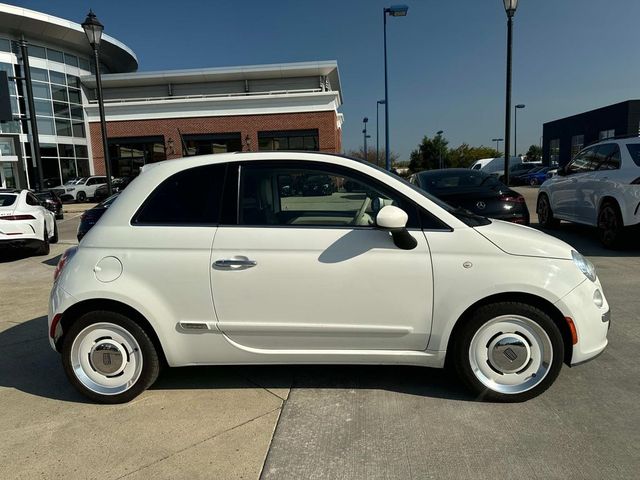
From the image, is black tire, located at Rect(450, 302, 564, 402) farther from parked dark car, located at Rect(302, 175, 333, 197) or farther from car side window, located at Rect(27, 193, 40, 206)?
car side window, located at Rect(27, 193, 40, 206)

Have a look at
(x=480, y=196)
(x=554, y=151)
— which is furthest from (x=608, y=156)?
(x=554, y=151)

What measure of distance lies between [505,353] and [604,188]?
6.25 m

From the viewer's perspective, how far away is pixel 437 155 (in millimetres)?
62438

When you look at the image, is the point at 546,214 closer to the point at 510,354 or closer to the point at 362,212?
the point at 510,354

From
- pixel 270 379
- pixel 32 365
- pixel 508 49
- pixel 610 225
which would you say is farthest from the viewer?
pixel 508 49

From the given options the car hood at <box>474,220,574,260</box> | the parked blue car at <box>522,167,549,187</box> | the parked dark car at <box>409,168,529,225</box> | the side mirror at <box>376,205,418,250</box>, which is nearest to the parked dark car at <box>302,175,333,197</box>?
the side mirror at <box>376,205,418,250</box>

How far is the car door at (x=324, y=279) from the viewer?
3.07 m

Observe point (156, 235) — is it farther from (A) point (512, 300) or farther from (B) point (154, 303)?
(A) point (512, 300)

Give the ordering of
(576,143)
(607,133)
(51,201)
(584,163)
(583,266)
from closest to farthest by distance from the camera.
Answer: (583,266) → (584,163) → (51,201) → (607,133) → (576,143)

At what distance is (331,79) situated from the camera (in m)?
37.9

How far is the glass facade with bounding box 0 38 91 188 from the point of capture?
2952 centimetres

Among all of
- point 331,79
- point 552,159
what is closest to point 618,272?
point 331,79

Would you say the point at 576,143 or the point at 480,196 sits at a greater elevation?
the point at 576,143

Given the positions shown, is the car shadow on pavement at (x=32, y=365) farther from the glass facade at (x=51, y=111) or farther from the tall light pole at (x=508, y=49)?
the glass facade at (x=51, y=111)
